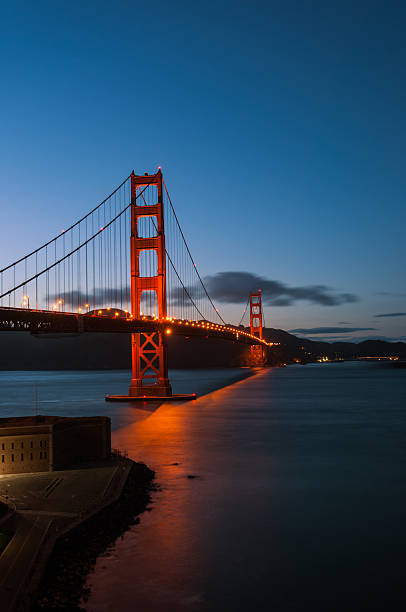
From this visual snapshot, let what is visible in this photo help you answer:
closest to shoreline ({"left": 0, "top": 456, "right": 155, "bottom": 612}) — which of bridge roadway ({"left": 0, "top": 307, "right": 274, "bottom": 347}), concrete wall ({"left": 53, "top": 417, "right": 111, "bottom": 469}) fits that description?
concrete wall ({"left": 53, "top": 417, "right": 111, "bottom": 469})

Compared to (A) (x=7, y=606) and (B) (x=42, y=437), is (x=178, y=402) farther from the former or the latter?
(A) (x=7, y=606)

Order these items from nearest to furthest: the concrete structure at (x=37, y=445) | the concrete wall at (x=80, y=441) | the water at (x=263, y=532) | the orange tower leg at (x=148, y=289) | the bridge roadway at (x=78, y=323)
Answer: the water at (x=263, y=532), the concrete structure at (x=37, y=445), the concrete wall at (x=80, y=441), the bridge roadway at (x=78, y=323), the orange tower leg at (x=148, y=289)

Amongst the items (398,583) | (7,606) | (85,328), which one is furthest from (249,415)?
(7,606)

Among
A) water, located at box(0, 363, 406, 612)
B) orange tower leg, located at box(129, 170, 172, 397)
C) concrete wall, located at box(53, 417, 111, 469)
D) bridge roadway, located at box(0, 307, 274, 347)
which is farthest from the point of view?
orange tower leg, located at box(129, 170, 172, 397)

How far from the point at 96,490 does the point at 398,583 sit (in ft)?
19.6

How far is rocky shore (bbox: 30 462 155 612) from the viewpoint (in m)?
7.42

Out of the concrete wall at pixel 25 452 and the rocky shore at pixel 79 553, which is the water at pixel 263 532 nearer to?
the rocky shore at pixel 79 553

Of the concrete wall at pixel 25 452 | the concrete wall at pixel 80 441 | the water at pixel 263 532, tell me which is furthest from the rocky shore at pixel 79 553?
the concrete wall at pixel 25 452

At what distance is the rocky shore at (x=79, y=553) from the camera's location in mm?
7422

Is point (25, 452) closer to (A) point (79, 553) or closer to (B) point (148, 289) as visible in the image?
(A) point (79, 553)

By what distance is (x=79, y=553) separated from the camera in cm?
883

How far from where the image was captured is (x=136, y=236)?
4484cm

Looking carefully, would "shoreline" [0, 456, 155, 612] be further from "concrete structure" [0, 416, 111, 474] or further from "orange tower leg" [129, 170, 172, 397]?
"orange tower leg" [129, 170, 172, 397]

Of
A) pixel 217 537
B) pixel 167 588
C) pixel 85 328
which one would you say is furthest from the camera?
pixel 85 328
